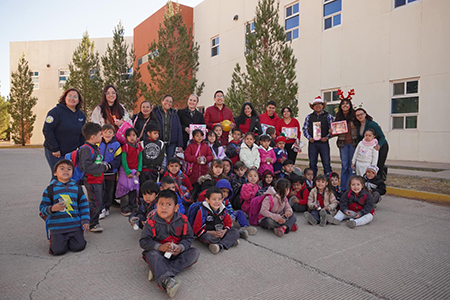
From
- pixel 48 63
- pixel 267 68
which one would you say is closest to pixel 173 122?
pixel 267 68

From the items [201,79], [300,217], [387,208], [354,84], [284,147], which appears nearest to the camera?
[300,217]

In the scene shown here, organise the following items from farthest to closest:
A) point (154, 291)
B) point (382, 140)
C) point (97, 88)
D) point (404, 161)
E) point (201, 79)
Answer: point (97, 88), point (201, 79), point (404, 161), point (382, 140), point (154, 291)

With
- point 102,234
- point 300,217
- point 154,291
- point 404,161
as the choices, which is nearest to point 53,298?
point 154,291

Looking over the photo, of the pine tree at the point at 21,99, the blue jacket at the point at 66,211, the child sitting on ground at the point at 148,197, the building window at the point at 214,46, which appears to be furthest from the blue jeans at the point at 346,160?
the pine tree at the point at 21,99

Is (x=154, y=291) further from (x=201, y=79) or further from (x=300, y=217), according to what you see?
(x=201, y=79)

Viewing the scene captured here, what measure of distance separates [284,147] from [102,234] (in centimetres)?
422

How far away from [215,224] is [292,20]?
46.0 feet

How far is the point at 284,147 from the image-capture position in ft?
22.9

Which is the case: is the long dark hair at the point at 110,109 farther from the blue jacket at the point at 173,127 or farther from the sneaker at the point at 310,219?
the sneaker at the point at 310,219

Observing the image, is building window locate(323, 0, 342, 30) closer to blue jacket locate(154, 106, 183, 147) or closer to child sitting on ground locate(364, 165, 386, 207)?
child sitting on ground locate(364, 165, 386, 207)

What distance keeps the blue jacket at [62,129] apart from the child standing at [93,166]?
1.86 feet

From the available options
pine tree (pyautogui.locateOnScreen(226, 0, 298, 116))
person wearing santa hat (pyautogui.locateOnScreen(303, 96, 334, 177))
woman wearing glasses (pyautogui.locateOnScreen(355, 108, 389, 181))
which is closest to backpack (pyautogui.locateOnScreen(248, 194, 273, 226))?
person wearing santa hat (pyautogui.locateOnScreen(303, 96, 334, 177))

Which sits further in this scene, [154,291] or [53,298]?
[154,291]

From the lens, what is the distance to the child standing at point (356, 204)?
15.8 ft
